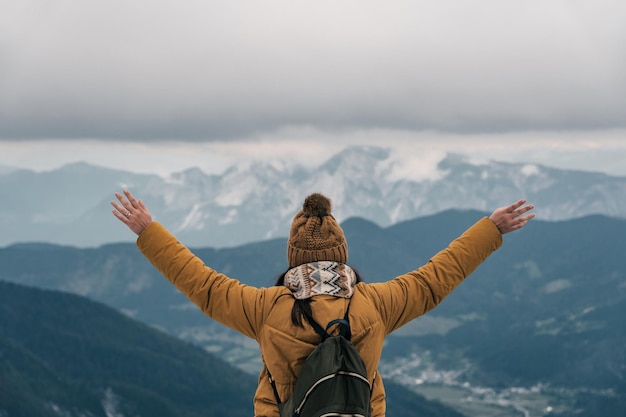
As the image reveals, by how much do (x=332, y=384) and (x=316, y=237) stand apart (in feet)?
7.82

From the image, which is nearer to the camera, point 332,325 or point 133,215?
point 332,325

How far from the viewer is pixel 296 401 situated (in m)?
11.5

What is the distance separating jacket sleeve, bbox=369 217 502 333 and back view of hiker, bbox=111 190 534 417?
2 centimetres

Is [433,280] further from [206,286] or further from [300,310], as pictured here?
[206,286]

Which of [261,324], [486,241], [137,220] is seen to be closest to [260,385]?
[261,324]

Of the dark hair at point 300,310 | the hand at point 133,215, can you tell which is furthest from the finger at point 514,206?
the hand at point 133,215

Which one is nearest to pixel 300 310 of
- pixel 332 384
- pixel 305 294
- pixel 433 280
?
pixel 305 294

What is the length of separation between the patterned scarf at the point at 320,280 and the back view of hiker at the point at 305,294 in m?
0.01

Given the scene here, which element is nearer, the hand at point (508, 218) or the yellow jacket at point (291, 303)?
the yellow jacket at point (291, 303)

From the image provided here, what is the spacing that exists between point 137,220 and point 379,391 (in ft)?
14.7

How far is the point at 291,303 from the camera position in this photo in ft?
40.2

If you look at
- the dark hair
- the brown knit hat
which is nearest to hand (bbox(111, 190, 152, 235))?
the brown knit hat

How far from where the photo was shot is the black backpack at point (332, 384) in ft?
36.4

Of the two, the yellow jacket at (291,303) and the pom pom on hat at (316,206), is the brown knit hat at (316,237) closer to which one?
the pom pom on hat at (316,206)
